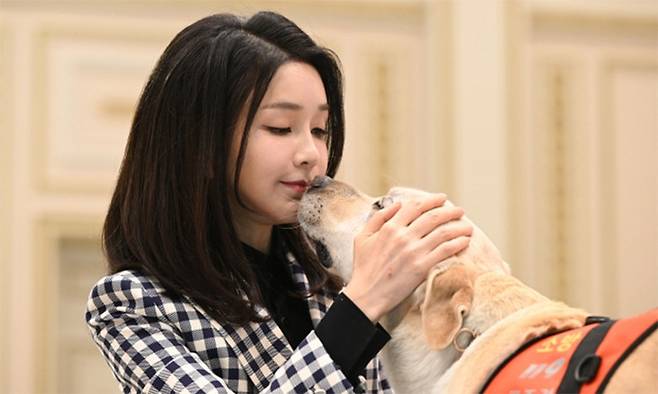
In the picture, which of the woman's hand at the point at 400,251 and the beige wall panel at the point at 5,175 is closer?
the woman's hand at the point at 400,251

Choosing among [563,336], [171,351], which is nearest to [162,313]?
[171,351]

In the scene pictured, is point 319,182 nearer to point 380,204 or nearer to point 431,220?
point 380,204

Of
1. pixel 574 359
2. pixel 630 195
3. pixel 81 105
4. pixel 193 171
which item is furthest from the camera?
pixel 630 195

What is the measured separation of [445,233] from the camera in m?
1.56

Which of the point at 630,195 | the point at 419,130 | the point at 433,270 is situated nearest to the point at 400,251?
the point at 433,270

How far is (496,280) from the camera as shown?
154cm

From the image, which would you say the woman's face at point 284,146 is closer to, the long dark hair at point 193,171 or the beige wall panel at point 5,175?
the long dark hair at point 193,171

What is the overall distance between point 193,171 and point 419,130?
320 centimetres

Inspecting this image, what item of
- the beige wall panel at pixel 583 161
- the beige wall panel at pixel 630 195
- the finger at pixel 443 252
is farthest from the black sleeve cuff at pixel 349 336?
the beige wall panel at pixel 630 195

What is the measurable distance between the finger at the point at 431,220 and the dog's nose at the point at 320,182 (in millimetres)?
307

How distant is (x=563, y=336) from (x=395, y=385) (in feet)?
1.30

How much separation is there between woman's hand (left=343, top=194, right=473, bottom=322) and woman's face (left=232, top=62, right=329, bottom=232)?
241mm

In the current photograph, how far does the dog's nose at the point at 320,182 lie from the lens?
1825mm

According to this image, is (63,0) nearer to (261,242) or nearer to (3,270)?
(3,270)
